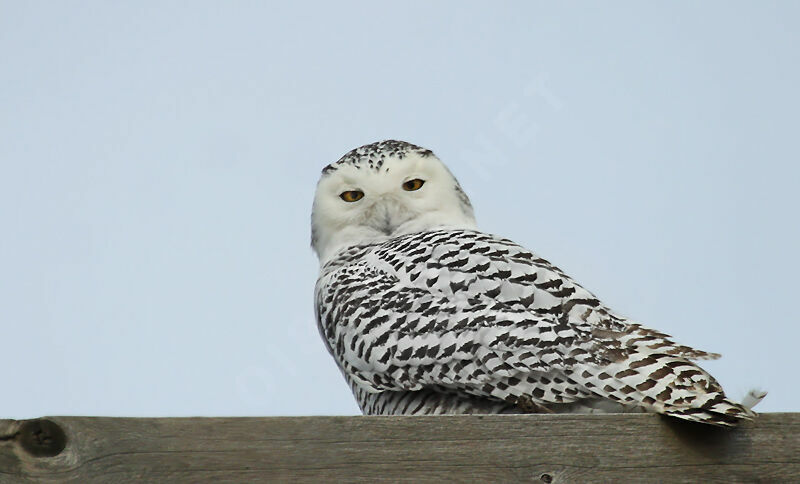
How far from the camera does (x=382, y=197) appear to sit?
4027 mm

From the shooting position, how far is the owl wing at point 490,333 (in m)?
2.47

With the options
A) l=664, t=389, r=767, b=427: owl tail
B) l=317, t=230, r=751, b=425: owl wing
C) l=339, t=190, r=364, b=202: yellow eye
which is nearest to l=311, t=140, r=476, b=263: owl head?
l=339, t=190, r=364, b=202: yellow eye

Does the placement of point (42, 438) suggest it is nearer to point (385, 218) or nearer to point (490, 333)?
point (490, 333)

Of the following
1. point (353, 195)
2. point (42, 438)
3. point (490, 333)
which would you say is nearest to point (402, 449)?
point (42, 438)

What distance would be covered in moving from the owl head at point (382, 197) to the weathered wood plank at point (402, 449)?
2.19m

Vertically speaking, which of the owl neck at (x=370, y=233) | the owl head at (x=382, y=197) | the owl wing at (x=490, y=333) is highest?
the owl head at (x=382, y=197)

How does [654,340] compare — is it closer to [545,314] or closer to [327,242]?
[545,314]

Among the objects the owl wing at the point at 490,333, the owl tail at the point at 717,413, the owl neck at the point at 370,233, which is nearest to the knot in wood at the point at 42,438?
the owl tail at the point at 717,413

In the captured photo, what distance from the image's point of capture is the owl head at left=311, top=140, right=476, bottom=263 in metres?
4.01

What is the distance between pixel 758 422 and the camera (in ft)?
6.19

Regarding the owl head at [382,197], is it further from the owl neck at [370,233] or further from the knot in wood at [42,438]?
the knot in wood at [42,438]

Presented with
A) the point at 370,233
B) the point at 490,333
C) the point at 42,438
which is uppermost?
the point at 370,233

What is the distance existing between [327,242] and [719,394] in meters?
2.34

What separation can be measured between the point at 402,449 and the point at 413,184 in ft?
8.04
